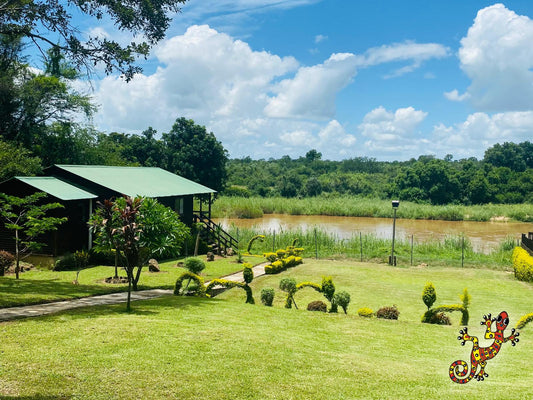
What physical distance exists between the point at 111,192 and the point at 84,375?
17369 mm

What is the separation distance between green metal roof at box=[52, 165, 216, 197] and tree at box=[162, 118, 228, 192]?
22.5 meters

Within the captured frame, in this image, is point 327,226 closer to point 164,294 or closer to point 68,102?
point 68,102

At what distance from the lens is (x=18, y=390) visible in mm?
6633

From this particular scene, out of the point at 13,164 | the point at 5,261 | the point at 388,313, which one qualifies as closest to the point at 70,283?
the point at 5,261

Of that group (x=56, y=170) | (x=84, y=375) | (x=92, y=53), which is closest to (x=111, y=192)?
(x=56, y=170)

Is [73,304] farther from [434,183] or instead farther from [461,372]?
[434,183]

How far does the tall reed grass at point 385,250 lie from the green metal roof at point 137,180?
4838mm

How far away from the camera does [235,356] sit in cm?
836

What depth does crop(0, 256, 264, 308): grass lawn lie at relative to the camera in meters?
14.0

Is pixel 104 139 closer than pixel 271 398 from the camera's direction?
No

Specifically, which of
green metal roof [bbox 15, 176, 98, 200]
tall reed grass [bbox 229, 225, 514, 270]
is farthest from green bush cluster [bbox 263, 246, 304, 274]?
green metal roof [bbox 15, 176, 98, 200]

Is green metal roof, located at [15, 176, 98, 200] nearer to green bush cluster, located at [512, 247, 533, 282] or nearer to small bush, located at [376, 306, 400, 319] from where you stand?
small bush, located at [376, 306, 400, 319]

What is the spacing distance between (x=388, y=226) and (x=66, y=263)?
1368 inches

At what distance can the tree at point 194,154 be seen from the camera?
5419cm
